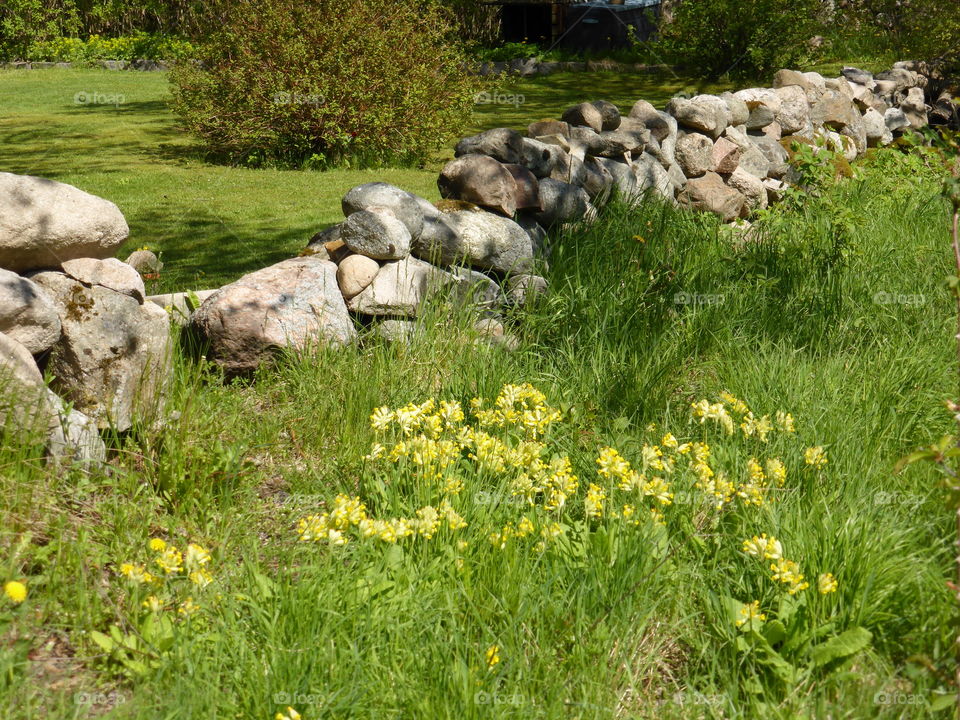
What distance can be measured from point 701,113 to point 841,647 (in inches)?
230

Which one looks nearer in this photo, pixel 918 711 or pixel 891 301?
pixel 918 711

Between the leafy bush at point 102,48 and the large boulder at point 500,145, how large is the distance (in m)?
16.4


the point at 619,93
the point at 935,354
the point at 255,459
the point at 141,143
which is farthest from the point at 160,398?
the point at 619,93

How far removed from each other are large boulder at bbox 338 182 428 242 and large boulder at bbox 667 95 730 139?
355 centimetres

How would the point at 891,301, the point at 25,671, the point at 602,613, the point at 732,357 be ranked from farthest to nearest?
the point at 891,301, the point at 732,357, the point at 602,613, the point at 25,671

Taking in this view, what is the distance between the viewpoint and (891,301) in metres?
5.05

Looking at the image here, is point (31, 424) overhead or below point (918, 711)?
overhead

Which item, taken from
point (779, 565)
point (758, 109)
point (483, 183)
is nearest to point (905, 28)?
point (758, 109)

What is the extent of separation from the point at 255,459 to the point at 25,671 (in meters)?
1.38

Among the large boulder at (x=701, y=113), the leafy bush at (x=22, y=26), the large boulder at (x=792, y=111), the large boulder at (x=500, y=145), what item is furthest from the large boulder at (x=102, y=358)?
the leafy bush at (x=22, y=26)

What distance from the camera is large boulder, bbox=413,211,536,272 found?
476 cm

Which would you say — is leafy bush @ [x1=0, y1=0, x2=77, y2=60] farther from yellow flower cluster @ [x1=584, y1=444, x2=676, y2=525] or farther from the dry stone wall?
yellow flower cluster @ [x1=584, y1=444, x2=676, y2=525]

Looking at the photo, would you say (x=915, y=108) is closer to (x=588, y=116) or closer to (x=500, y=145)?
(x=588, y=116)

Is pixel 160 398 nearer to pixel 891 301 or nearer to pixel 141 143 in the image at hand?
pixel 891 301
